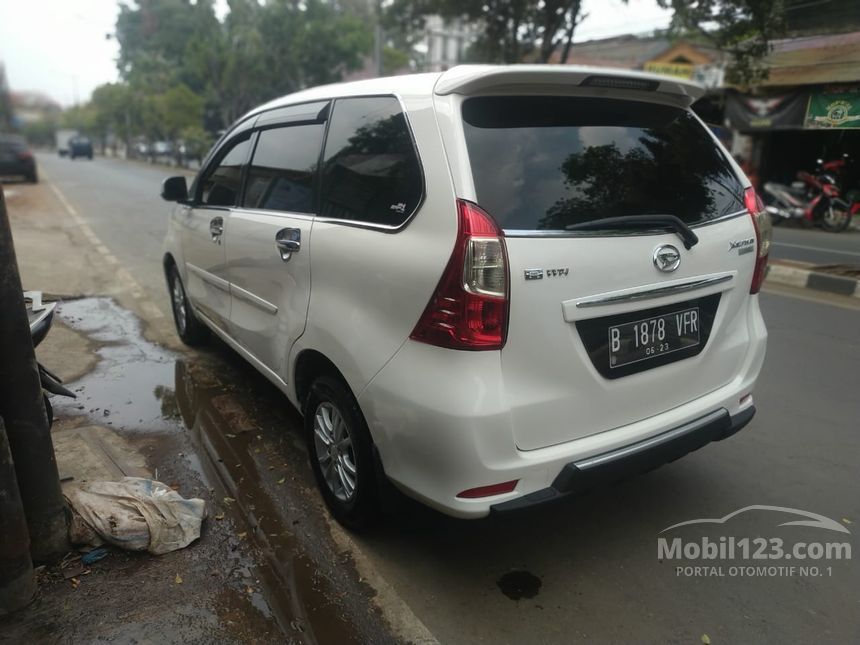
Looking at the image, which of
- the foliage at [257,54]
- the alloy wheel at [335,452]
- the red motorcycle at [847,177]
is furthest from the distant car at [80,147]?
the alloy wheel at [335,452]

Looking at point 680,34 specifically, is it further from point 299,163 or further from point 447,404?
point 447,404

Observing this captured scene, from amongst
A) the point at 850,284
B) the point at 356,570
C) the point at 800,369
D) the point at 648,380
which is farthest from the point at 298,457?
the point at 850,284

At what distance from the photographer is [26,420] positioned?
215cm

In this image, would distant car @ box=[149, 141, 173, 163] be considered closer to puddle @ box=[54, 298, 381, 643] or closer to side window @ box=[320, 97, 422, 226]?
puddle @ box=[54, 298, 381, 643]

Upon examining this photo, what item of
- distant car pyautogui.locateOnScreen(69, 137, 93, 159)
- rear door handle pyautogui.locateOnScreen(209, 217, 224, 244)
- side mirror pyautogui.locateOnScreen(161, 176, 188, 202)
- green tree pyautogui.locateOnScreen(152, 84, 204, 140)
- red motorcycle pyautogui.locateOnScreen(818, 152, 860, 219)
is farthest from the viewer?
distant car pyautogui.locateOnScreen(69, 137, 93, 159)

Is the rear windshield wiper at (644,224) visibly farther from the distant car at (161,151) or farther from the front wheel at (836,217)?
the distant car at (161,151)

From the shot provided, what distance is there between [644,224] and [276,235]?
5.24 feet

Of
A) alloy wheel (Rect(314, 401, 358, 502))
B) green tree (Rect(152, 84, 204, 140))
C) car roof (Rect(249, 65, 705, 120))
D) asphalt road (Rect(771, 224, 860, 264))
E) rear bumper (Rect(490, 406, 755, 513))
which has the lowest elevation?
asphalt road (Rect(771, 224, 860, 264))

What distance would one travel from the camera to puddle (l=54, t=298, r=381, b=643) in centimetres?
220

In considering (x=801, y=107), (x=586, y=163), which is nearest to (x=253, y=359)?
(x=586, y=163)

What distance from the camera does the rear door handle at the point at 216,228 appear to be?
3582 millimetres

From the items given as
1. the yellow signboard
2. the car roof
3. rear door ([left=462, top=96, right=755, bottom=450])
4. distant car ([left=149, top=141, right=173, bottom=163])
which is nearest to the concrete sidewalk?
rear door ([left=462, top=96, right=755, bottom=450])

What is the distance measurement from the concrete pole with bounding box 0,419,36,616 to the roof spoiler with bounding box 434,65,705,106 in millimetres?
1844
